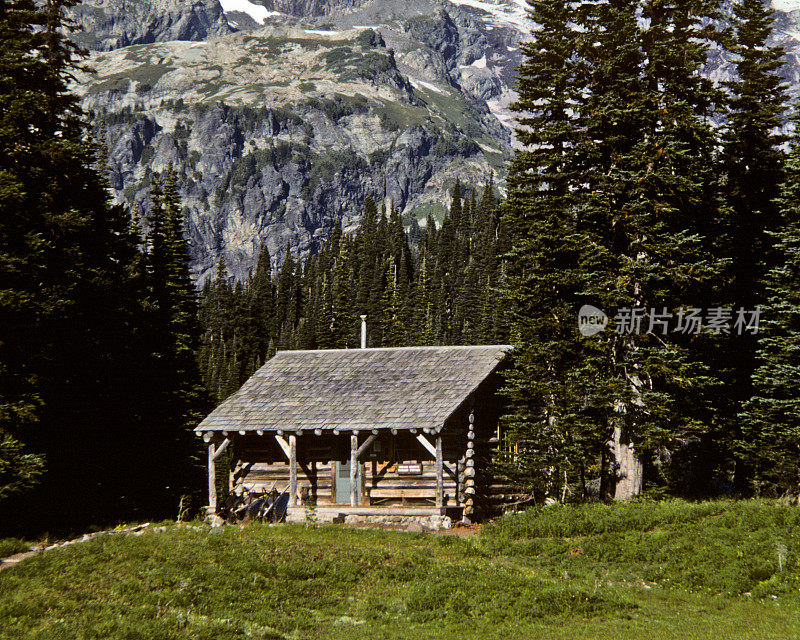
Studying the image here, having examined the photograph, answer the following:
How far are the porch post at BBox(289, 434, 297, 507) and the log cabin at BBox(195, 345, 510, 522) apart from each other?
0.05m

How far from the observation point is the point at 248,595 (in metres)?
15.4

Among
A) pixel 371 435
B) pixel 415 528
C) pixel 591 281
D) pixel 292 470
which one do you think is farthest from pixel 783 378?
pixel 292 470

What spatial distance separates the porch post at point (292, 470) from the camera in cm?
2848

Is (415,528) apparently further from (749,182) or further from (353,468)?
(749,182)

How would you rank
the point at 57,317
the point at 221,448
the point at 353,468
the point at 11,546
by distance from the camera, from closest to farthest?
the point at 11,546, the point at 57,317, the point at 353,468, the point at 221,448

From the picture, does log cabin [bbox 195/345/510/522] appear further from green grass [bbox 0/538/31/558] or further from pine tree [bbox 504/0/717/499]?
green grass [bbox 0/538/31/558]

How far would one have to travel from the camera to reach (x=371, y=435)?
27.6m

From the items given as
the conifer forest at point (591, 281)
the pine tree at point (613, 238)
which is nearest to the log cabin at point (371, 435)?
the conifer forest at point (591, 281)

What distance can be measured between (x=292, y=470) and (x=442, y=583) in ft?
42.4

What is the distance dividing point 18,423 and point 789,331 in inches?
865

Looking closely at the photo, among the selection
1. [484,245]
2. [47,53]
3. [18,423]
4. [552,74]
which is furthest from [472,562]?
[484,245]

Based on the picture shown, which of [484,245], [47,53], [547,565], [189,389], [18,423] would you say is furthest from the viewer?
[484,245]

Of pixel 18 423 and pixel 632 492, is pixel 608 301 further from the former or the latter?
pixel 18 423

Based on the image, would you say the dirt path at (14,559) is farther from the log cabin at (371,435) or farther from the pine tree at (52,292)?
the log cabin at (371,435)
